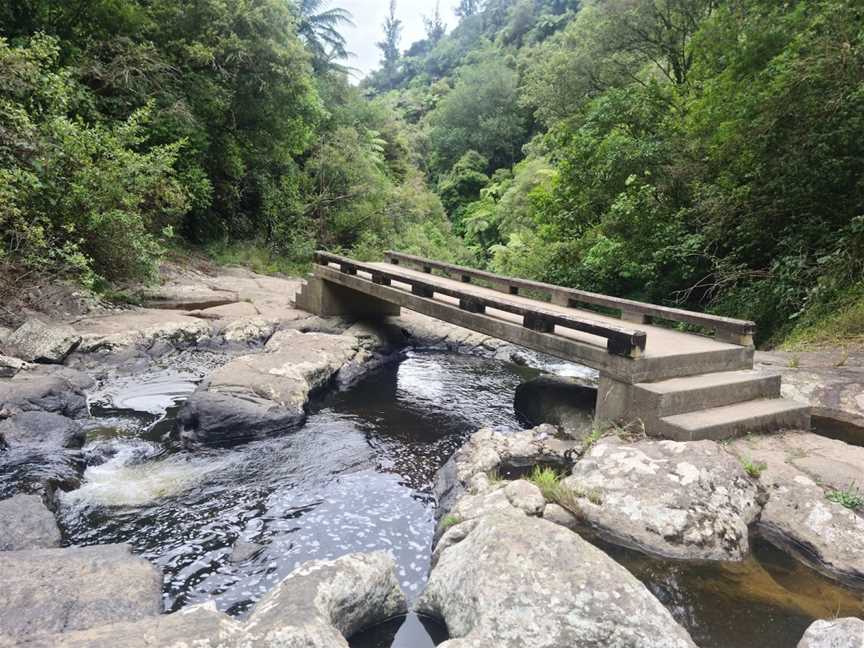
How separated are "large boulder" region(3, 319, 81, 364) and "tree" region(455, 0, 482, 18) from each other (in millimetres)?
103809

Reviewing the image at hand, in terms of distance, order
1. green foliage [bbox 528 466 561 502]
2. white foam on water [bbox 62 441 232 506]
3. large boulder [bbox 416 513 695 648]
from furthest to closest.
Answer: white foam on water [bbox 62 441 232 506] < green foliage [bbox 528 466 561 502] < large boulder [bbox 416 513 695 648]

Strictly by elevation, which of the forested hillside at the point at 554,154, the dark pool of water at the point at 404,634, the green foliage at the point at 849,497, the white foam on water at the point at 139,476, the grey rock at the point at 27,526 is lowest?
the white foam on water at the point at 139,476

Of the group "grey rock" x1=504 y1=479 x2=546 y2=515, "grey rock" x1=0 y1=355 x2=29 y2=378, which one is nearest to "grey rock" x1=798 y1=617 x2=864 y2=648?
"grey rock" x1=504 y1=479 x2=546 y2=515

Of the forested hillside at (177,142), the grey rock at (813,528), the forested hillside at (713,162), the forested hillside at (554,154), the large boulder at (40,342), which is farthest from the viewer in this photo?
the forested hillside at (177,142)

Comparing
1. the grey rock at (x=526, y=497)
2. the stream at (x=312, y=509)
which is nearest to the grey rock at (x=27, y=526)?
the stream at (x=312, y=509)

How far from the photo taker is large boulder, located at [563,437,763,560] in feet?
13.3

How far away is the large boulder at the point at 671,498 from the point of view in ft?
13.3

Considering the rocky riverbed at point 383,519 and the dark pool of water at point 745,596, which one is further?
the dark pool of water at point 745,596

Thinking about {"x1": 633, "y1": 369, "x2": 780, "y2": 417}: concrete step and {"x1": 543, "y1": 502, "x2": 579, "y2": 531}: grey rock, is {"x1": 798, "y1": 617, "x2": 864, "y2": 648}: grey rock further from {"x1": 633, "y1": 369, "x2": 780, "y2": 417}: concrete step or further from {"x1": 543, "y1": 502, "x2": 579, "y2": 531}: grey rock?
{"x1": 633, "y1": 369, "x2": 780, "y2": 417}: concrete step

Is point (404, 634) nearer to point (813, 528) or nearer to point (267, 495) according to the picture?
point (267, 495)

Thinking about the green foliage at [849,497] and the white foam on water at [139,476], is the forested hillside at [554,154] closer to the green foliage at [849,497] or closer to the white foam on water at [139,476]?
the white foam on water at [139,476]

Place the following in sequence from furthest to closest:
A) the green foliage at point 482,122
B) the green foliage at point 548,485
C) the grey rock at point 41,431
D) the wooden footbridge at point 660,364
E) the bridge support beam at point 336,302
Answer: the green foliage at point 482,122 < the bridge support beam at point 336,302 < the grey rock at point 41,431 < the wooden footbridge at point 660,364 < the green foliage at point 548,485

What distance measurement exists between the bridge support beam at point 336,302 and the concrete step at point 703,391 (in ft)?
25.9

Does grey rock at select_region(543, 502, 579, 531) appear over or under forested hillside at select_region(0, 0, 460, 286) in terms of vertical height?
under
